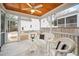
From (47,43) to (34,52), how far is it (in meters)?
0.35

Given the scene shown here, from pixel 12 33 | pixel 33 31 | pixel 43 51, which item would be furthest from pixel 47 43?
pixel 12 33

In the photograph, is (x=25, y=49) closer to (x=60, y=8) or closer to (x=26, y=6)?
(x=26, y=6)

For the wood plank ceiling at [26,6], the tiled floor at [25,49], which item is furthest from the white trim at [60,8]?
the tiled floor at [25,49]

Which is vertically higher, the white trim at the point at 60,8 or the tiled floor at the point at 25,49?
the white trim at the point at 60,8

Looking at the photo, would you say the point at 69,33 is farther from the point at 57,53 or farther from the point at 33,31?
the point at 33,31

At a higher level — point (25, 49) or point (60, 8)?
point (60, 8)

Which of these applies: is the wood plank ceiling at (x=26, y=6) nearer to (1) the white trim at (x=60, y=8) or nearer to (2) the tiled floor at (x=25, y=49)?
(1) the white trim at (x=60, y=8)

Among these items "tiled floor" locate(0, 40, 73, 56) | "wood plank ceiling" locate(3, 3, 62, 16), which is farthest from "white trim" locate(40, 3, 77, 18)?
"tiled floor" locate(0, 40, 73, 56)

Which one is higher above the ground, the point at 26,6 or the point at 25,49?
the point at 26,6

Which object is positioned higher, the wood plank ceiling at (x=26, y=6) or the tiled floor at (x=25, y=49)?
the wood plank ceiling at (x=26, y=6)

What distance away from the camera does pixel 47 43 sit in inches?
109

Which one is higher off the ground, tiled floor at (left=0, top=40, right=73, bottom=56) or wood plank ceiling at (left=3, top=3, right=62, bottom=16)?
wood plank ceiling at (left=3, top=3, right=62, bottom=16)

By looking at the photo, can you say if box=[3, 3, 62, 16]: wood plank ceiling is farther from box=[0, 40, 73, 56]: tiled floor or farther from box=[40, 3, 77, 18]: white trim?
box=[0, 40, 73, 56]: tiled floor

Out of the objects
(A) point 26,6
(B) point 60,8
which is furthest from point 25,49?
(B) point 60,8
